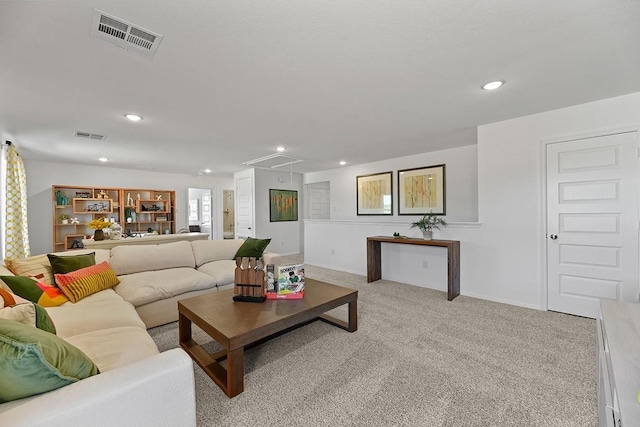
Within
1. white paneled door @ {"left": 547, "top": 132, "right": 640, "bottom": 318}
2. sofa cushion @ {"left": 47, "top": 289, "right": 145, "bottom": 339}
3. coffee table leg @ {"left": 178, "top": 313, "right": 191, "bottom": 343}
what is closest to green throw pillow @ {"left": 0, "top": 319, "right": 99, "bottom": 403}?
sofa cushion @ {"left": 47, "top": 289, "right": 145, "bottom": 339}

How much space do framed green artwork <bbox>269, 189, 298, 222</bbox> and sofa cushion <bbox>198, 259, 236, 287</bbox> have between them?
10.4 ft

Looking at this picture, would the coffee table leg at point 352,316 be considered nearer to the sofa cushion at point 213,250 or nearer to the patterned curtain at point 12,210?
the sofa cushion at point 213,250

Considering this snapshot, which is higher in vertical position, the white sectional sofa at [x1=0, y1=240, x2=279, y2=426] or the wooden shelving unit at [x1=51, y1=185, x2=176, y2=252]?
the wooden shelving unit at [x1=51, y1=185, x2=176, y2=252]

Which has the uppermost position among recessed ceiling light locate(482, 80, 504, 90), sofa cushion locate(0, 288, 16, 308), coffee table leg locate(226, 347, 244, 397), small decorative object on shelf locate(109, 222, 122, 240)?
recessed ceiling light locate(482, 80, 504, 90)

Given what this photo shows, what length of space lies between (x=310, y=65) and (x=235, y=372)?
7.16 ft

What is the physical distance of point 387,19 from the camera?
1.55 m

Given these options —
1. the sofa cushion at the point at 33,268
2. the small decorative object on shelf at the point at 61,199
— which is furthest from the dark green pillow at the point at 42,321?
the small decorative object on shelf at the point at 61,199

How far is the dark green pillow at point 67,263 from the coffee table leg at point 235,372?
2.00 metres

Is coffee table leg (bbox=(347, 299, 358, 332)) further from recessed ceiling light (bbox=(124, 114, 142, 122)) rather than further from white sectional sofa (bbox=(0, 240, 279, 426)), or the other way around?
recessed ceiling light (bbox=(124, 114, 142, 122))

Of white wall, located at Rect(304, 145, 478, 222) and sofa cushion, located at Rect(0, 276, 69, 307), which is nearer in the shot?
sofa cushion, located at Rect(0, 276, 69, 307)

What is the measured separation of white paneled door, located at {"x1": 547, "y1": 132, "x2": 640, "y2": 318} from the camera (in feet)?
8.73

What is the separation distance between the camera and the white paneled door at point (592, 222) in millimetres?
2662

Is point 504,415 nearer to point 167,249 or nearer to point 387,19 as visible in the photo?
point 387,19

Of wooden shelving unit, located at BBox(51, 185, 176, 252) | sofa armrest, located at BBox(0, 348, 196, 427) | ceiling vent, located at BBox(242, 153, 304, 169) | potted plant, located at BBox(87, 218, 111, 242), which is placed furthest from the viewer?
wooden shelving unit, located at BBox(51, 185, 176, 252)
